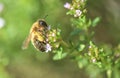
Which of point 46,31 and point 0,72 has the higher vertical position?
point 0,72

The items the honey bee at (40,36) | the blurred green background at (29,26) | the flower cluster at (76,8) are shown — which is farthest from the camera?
the blurred green background at (29,26)

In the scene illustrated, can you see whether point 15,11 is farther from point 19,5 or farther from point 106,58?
point 106,58

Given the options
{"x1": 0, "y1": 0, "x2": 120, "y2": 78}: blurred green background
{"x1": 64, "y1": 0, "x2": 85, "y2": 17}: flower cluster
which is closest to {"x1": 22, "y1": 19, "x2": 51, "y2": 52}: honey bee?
{"x1": 64, "y1": 0, "x2": 85, "y2": 17}: flower cluster

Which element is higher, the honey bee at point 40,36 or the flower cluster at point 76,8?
the flower cluster at point 76,8

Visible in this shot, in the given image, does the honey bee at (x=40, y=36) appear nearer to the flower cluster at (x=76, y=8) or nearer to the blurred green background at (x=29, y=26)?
the flower cluster at (x=76, y=8)

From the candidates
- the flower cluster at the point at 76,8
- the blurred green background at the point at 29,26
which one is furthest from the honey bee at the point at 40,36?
the blurred green background at the point at 29,26

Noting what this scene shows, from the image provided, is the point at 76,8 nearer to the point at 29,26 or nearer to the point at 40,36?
the point at 40,36

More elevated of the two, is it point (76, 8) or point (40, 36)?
point (76, 8)

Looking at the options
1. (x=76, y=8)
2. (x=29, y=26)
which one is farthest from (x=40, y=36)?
(x=29, y=26)

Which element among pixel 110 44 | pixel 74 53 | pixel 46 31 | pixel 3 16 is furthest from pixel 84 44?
Result: pixel 3 16
